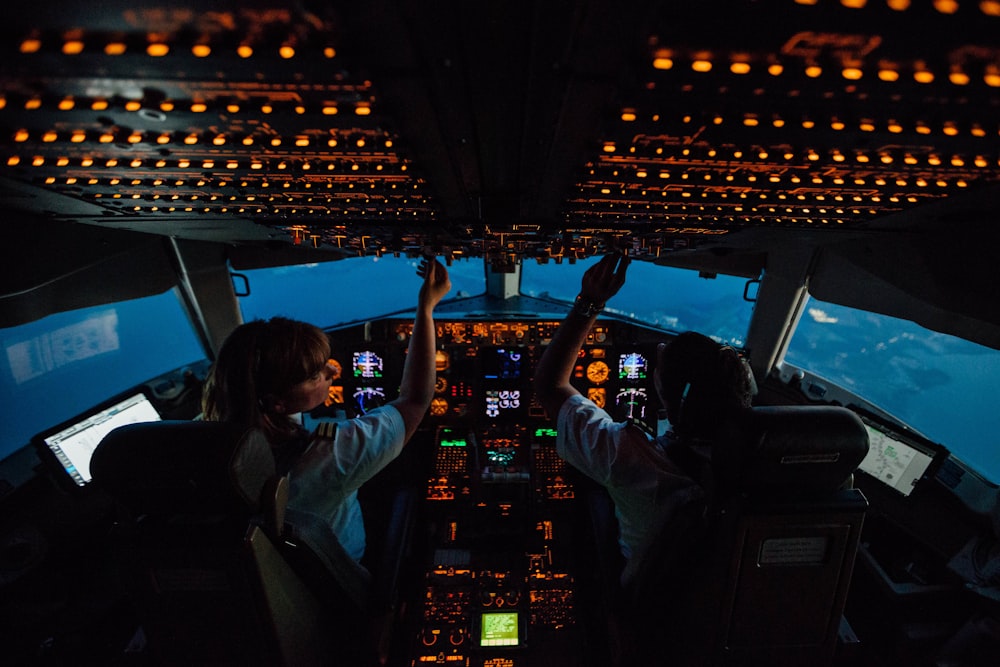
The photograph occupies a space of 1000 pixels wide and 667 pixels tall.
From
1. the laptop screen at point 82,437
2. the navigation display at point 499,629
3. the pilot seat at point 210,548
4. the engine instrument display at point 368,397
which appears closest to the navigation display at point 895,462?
the navigation display at point 499,629

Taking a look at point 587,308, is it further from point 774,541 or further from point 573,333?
point 774,541

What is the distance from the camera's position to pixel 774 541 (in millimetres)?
1067

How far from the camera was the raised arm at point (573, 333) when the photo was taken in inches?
56.8

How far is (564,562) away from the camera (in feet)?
7.82

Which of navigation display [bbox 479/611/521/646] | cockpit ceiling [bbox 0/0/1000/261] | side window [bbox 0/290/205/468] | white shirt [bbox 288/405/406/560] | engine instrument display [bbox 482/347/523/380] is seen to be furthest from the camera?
side window [bbox 0/290/205/468]

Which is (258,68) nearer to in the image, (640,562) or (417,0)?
(417,0)

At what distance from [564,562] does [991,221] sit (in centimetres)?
236

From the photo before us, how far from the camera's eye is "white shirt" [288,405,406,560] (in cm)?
113

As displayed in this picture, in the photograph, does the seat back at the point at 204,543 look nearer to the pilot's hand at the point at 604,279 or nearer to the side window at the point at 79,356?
the pilot's hand at the point at 604,279

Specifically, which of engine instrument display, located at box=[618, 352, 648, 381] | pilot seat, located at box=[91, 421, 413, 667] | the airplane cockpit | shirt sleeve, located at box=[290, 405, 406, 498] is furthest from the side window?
engine instrument display, located at box=[618, 352, 648, 381]

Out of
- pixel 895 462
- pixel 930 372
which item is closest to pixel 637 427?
pixel 895 462

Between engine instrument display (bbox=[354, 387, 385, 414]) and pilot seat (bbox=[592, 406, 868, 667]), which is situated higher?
pilot seat (bbox=[592, 406, 868, 667])

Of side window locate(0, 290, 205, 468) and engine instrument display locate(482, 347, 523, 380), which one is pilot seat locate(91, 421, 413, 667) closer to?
engine instrument display locate(482, 347, 523, 380)

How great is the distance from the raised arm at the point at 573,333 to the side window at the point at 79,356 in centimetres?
276
